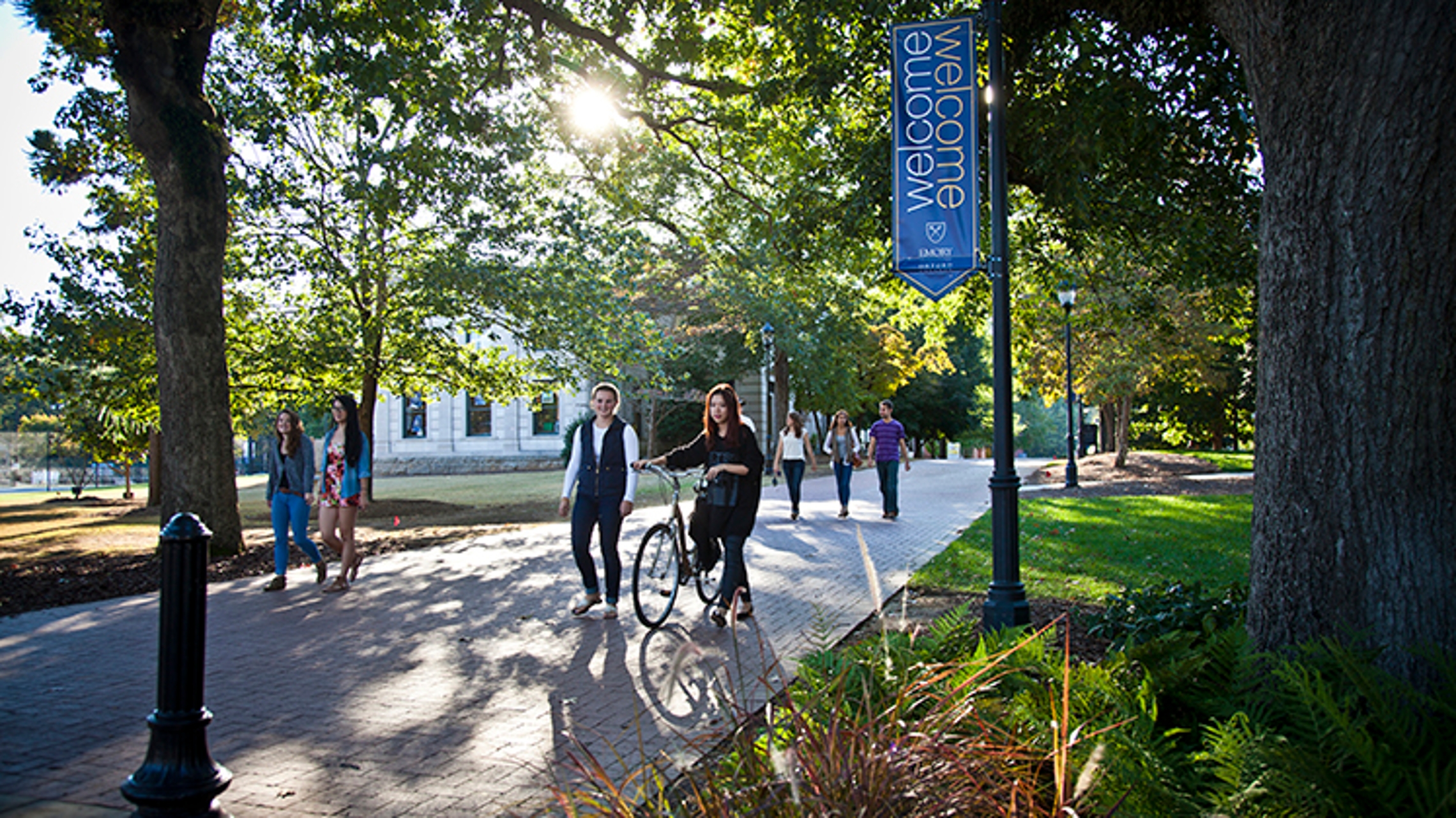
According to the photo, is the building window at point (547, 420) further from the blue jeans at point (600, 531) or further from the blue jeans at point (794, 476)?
the blue jeans at point (600, 531)

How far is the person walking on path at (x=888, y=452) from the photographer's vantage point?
1559cm

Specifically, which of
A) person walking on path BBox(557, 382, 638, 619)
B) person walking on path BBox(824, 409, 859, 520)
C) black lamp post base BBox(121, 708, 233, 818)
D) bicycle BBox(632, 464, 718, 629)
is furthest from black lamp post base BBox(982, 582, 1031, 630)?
person walking on path BBox(824, 409, 859, 520)

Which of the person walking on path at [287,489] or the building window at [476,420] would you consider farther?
the building window at [476,420]

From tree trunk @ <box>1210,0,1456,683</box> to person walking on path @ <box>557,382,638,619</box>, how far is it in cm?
478

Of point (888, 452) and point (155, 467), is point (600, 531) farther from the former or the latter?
point (155, 467)

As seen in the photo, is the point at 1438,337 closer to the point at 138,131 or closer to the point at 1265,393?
the point at 1265,393

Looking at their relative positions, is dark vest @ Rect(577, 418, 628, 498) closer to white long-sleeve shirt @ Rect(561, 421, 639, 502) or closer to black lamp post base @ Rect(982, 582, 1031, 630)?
white long-sleeve shirt @ Rect(561, 421, 639, 502)

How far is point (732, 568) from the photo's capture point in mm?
7301

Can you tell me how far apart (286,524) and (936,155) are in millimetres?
7086

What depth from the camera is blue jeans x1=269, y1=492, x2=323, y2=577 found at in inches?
374

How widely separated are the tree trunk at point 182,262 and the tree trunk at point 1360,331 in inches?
463

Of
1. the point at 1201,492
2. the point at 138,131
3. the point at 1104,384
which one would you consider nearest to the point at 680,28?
the point at 138,131

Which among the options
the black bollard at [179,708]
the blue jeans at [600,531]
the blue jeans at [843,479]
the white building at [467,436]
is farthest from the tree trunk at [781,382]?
the black bollard at [179,708]

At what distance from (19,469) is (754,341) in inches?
1893
